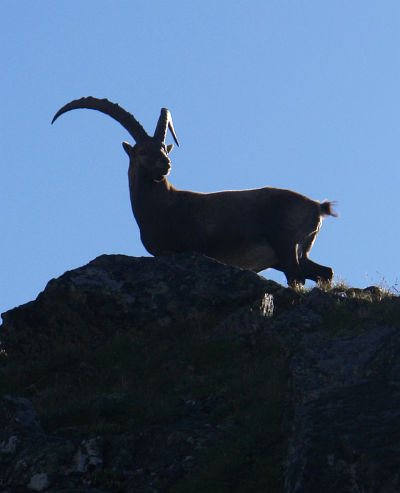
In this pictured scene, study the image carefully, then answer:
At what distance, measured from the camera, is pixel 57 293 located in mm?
12422

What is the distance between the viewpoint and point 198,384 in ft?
32.4

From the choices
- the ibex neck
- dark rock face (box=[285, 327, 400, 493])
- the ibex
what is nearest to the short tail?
the ibex

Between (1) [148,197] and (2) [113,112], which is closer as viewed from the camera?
(1) [148,197]

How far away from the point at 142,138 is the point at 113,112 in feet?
2.43

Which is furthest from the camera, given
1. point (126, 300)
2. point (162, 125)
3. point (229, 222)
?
point (162, 125)

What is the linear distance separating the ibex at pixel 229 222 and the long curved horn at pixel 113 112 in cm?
35

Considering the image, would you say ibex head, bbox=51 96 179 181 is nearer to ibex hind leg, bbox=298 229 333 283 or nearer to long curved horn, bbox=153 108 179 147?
long curved horn, bbox=153 108 179 147

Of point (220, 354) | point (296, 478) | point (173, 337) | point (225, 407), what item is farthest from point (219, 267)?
point (296, 478)

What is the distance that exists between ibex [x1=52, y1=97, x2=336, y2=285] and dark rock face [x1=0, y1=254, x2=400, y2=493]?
1471mm

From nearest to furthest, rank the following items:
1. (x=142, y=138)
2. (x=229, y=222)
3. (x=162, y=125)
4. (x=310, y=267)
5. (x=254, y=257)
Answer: (x=229, y=222), (x=254, y=257), (x=310, y=267), (x=142, y=138), (x=162, y=125)

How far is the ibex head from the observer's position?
1495cm

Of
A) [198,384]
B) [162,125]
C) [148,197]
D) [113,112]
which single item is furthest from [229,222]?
[198,384]

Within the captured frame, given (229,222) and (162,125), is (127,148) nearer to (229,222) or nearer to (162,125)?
(162,125)

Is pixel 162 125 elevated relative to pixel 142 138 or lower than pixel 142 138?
elevated
